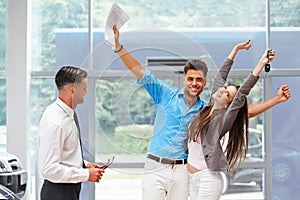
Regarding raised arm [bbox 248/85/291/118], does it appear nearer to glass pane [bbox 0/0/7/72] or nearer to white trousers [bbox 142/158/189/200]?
white trousers [bbox 142/158/189/200]

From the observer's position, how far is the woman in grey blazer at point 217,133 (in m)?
2.96

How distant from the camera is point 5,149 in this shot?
5.34 meters

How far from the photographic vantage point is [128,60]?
272 centimetres

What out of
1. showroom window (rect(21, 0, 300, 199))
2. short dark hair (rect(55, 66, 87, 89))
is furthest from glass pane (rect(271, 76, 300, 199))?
short dark hair (rect(55, 66, 87, 89))

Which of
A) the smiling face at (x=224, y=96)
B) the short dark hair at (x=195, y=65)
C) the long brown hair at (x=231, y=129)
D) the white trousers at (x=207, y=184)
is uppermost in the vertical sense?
the short dark hair at (x=195, y=65)

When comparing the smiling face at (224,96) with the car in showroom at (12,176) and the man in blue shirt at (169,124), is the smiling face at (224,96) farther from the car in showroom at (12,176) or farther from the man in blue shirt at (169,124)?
the car in showroom at (12,176)

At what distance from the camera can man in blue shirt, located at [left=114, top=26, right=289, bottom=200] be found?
2.70m

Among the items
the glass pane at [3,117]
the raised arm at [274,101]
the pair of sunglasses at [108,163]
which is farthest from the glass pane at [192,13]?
the pair of sunglasses at [108,163]

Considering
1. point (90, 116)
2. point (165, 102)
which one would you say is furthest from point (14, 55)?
point (165, 102)

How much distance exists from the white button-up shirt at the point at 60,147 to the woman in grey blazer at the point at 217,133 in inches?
24.7

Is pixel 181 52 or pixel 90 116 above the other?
pixel 181 52

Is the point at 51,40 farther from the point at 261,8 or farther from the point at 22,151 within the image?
the point at 261,8

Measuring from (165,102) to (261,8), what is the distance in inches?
116

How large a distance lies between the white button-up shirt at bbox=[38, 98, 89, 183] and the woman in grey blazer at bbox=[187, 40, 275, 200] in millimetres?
627
